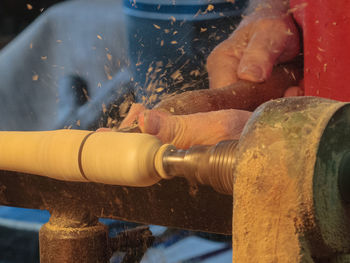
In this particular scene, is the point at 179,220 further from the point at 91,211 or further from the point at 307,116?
the point at 307,116

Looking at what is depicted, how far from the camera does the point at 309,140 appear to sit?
1.28 feet

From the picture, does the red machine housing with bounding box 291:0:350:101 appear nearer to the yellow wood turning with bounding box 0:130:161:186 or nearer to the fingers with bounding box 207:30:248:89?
the fingers with bounding box 207:30:248:89

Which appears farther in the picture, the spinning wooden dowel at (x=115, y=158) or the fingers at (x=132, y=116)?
the fingers at (x=132, y=116)

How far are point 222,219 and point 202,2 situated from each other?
1.76 metres

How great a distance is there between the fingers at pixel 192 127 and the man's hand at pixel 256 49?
2.04 ft

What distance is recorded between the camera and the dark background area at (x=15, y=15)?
2195 millimetres

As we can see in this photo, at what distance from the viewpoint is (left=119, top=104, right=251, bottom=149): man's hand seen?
69cm

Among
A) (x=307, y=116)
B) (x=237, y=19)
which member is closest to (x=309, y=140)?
(x=307, y=116)

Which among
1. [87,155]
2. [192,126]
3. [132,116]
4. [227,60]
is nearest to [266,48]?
[227,60]

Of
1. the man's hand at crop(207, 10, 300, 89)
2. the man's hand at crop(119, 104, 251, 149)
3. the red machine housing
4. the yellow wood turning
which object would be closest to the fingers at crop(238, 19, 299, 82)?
the man's hand at crop(207, 10, 300, 89)

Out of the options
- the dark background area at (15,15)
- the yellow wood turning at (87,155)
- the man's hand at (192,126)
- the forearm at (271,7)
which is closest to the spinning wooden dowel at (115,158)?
the yellow wood turning at (87,155)

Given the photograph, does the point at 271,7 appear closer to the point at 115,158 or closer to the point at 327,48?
the point at 327,48

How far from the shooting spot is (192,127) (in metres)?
0.71

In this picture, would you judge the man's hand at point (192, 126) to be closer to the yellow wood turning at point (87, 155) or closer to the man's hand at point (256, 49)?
the yellow wood turning at point (87, 155)
